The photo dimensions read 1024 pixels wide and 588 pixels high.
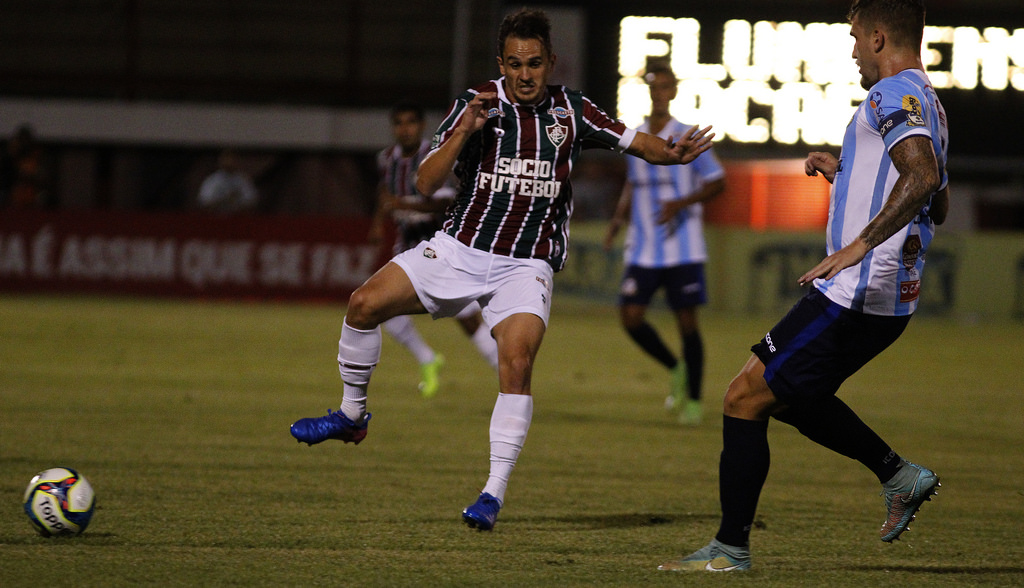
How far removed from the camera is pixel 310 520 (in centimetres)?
480

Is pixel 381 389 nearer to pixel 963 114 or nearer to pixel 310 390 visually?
pixel 310 390

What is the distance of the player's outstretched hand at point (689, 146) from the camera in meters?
5.02

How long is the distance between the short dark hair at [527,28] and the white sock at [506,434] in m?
1.41

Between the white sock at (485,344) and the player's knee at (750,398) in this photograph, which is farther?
the white sock at (485,344)

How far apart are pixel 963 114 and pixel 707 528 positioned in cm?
1495

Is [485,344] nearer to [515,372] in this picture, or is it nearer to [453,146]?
[515,372]

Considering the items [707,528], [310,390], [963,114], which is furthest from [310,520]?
[963,114]

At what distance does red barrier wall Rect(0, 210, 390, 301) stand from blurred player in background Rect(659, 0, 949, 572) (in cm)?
1411

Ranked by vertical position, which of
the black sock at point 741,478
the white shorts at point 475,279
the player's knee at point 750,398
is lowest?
the black sock at point 741,478

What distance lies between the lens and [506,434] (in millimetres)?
4848

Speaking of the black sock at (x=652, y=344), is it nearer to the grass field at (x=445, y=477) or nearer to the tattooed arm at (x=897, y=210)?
the grass field at (x=445, y=477)

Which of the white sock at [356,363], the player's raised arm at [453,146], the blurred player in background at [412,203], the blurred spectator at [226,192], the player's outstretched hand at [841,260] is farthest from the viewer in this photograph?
the blurred spectator at [226,192]

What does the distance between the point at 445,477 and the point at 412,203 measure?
7.88ft

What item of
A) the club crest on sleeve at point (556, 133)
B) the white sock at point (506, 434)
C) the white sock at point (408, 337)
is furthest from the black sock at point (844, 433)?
the white sock at point (408, 337)
